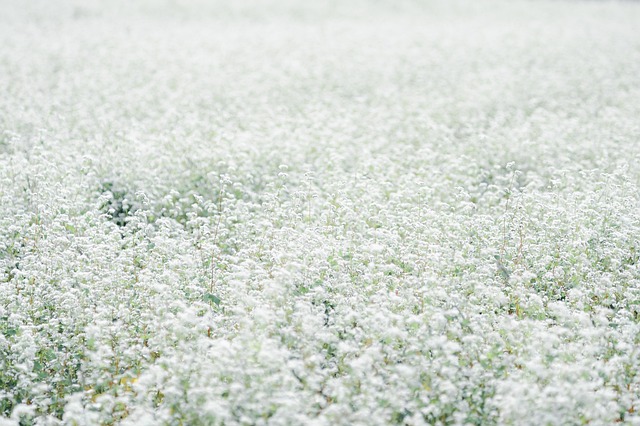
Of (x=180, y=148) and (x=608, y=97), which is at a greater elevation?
(x=608, y=97)

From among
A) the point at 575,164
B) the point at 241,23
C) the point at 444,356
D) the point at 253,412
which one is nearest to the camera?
the point at 253,412

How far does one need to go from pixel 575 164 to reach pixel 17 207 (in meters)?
9.14

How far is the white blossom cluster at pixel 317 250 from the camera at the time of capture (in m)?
5.58

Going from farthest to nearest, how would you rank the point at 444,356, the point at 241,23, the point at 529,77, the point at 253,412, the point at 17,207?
the point at 241,23 < the point at 529,77 < the point at 17,207 < the point at 444,356 < the point at 253,412

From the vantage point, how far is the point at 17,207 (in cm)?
916

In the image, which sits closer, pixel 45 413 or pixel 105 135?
pixel 45 413

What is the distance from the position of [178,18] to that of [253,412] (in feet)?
83.7

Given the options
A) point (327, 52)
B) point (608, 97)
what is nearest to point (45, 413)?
point (608, 97)

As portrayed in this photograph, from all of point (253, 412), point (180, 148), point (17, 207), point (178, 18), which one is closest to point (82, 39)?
point (178, 18)

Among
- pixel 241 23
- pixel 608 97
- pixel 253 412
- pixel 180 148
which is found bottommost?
pixel 253 412

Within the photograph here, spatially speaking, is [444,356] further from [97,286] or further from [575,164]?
[575,164]

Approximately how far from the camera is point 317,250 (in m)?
7.46

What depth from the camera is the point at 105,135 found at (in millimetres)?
12312

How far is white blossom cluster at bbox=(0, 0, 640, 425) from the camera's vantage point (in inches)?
220
